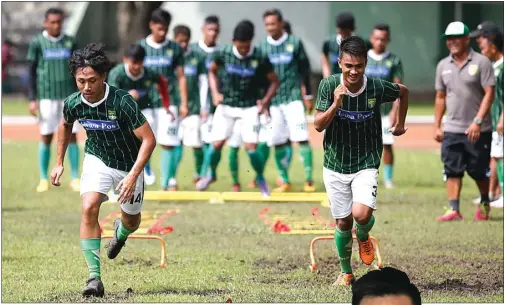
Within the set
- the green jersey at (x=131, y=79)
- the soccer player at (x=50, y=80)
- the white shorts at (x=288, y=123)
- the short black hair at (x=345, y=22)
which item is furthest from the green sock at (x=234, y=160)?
the soccer player at (x=50, y=80)

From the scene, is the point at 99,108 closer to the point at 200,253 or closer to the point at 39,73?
the point at 200,253

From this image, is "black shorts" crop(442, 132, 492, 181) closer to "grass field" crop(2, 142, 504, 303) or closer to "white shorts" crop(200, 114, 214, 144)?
"grass field" crop(2, 142, 504, 303)

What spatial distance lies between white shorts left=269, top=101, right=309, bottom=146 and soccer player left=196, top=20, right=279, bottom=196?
2.23ft

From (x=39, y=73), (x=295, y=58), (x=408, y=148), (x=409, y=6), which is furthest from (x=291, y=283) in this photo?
(x=409, y=6)

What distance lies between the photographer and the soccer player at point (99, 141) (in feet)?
28.0

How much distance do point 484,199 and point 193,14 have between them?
22.9 metres

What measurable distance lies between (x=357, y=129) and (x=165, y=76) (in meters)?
7.14

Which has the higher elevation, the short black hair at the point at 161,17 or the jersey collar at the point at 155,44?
the short black hair at the point at 161,17

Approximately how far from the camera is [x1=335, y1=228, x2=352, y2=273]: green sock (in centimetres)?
912

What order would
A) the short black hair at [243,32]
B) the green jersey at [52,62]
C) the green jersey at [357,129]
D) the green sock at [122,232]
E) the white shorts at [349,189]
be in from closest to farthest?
the green jersey at [357,129]
the white shorts at [349,189]
the green sock at [122,232]
the short black hair at [243,32]
the green jersey at [52,62]

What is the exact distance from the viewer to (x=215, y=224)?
12.7m

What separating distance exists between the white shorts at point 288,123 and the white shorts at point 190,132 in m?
1.22

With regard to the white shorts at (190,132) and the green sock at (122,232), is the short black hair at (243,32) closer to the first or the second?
the white shorts at (190,132)

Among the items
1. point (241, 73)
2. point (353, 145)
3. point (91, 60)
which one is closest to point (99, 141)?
point (91, 60)
